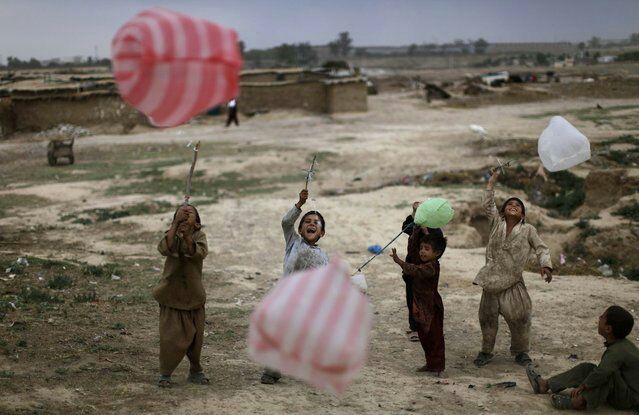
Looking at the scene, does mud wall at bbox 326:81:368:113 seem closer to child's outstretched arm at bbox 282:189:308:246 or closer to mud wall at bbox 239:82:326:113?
mud wall at bbox 239:82:326:113

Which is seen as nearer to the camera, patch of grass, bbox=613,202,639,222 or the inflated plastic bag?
the inflated plastic bag

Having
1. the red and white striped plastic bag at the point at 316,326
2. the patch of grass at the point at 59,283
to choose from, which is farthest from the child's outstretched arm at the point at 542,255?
the patch of grass at the point at 59,283

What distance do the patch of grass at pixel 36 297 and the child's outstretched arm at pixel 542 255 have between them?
4.85 metres

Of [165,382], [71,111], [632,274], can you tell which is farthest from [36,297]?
[71,111]

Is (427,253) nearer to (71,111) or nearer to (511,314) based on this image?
(511,314)

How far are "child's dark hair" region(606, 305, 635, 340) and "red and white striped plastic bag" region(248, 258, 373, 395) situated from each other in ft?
9.21

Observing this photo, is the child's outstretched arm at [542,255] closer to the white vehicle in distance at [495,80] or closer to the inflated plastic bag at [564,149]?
the inflated plastic bag at [564,149]

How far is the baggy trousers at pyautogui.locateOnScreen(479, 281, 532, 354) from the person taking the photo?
6.32 metres

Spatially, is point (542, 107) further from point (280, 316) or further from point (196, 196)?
point (280, 316)

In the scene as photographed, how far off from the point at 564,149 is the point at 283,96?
84.1 ft

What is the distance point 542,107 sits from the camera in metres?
29.8

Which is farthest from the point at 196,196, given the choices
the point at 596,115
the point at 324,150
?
the point at 596,115

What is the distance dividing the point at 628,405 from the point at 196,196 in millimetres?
11268

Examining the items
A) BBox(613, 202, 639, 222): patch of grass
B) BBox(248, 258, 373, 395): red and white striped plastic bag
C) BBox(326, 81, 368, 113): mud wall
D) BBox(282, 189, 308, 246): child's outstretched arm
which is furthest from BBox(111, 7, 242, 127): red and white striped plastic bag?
BBox(326, 81, 368, 113): mud wall
